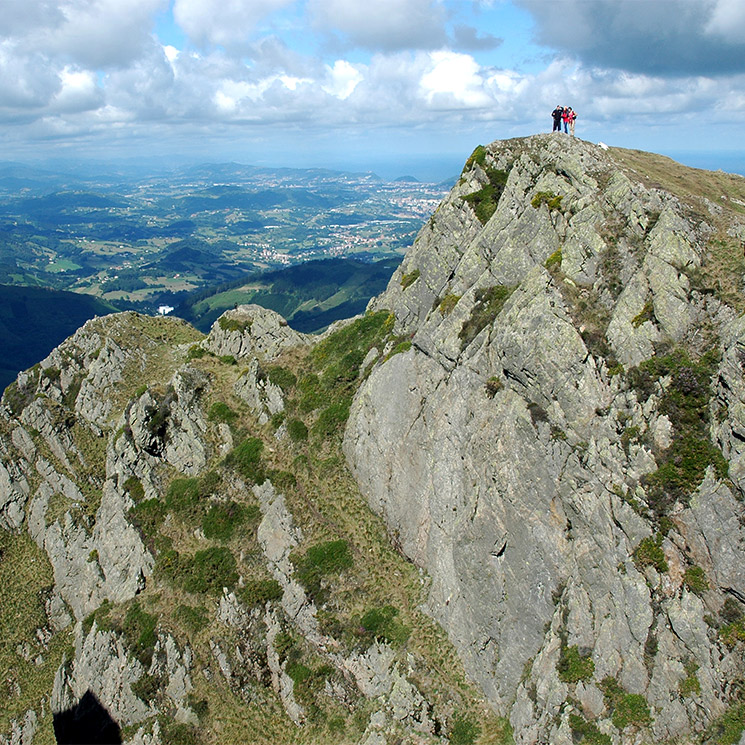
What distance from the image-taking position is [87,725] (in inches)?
1690

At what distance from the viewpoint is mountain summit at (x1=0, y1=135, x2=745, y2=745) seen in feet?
88.1

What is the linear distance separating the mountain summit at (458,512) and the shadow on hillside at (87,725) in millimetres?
842

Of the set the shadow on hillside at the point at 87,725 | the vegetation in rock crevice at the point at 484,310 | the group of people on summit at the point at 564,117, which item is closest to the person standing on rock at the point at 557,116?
the group of people on summit at the point at 564,117

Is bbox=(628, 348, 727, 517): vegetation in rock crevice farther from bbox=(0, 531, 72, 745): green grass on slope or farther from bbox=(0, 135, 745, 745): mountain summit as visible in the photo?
bbox=(0, 531, 72, 745): green grass on slope

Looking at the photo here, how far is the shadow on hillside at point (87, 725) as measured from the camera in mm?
41312

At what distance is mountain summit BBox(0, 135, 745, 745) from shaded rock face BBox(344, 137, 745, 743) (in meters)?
0.16

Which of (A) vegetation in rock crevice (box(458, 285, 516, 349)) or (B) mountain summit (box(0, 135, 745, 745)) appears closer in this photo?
(B) mountain summit (box(0, 135, 745, 745))

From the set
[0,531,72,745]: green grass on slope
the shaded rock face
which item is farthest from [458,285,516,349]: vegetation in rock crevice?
[0,531,72,745]: green grass on slope

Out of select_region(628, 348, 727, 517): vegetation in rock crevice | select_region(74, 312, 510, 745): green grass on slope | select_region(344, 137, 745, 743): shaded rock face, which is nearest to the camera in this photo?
select_region(344, 137, 745, 743): shaded rock face

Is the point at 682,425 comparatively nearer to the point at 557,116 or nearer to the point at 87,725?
the point at 557,116

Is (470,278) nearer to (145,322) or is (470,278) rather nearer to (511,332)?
(511,332)

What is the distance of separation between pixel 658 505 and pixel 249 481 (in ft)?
113

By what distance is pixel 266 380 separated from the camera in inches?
2185

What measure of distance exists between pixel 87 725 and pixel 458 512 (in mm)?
35927
